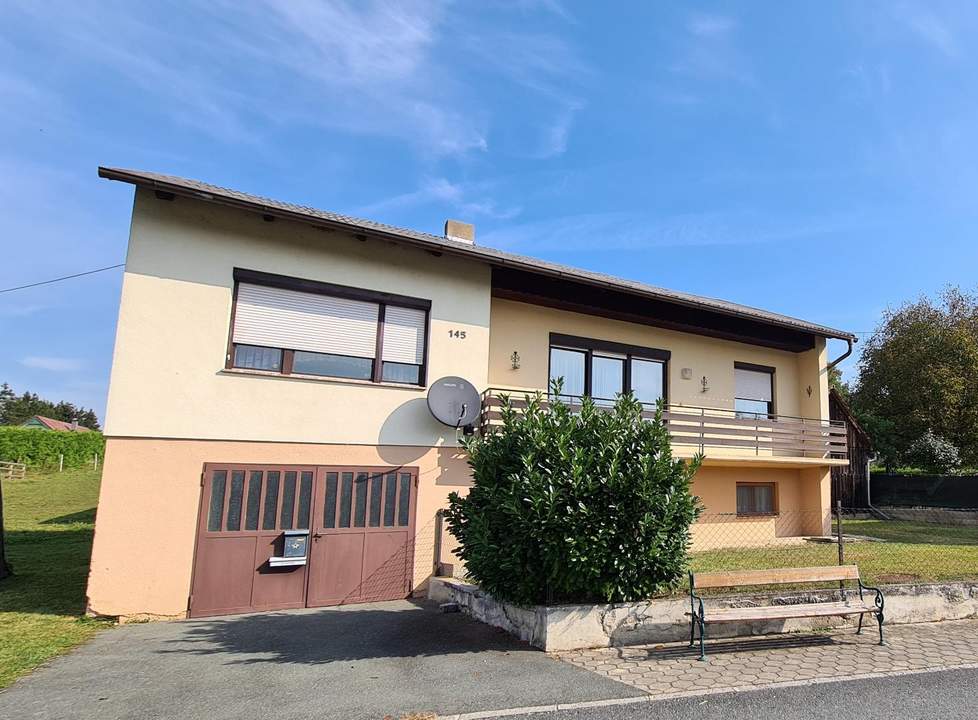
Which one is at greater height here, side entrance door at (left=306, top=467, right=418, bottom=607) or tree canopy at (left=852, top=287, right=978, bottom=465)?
tree canopy at (left=852, top=287, right=978, bottom=465)

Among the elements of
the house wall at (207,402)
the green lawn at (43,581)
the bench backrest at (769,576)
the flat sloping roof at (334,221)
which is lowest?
the green lawn at (43,581)

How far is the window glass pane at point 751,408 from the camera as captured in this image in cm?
1426

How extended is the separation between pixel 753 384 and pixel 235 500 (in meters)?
11.9

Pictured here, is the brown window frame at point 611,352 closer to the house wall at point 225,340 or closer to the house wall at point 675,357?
the house wall at point 675,357

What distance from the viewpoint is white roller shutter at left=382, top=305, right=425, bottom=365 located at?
33.3ft

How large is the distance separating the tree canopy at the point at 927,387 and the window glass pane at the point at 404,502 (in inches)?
859

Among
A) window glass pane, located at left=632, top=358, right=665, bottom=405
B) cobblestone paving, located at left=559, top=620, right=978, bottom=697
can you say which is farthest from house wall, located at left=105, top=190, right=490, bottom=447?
cobblestone paving, located at left=559, top=620, right=978, bottom=697

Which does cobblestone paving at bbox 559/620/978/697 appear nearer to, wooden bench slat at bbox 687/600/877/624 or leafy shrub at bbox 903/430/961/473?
wooden bench slat at bbox 687/600/877/624

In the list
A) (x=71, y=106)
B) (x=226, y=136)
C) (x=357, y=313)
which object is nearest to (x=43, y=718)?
(x=357, y=313)

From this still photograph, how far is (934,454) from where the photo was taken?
22344 millimetres

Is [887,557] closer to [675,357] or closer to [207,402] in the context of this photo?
[675,357]

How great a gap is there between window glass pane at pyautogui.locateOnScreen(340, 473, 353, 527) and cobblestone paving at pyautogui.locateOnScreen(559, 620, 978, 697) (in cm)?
439

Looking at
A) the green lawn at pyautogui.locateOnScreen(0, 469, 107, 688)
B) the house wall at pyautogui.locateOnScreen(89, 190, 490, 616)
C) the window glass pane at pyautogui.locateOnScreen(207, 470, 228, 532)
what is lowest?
the green lawn at pyautogui.locateOnScreen(0, 469, 107, 688)

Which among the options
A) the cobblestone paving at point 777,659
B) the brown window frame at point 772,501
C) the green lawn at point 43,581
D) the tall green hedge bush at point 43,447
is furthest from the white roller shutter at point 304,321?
the tall green hedge bush at point 43,447
